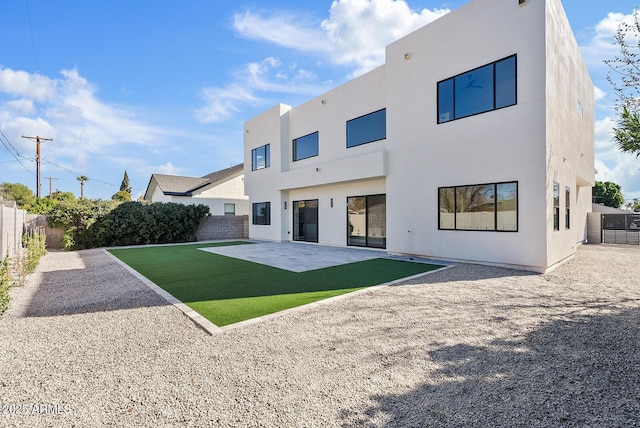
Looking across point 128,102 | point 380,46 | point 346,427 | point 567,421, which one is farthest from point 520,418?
point 128,102

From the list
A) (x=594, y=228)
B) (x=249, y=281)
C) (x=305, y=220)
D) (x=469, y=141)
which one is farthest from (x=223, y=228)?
(x=594, y=228)

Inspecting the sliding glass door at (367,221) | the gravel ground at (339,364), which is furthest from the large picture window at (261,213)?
the gravel ground at (339,364)

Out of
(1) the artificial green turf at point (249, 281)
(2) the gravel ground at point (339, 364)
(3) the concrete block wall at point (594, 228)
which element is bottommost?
(2) the gravel ground at point (339, 364)

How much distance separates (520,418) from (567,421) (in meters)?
0.33

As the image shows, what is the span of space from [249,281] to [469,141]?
7.38m

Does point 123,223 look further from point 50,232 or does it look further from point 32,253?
point 32,253

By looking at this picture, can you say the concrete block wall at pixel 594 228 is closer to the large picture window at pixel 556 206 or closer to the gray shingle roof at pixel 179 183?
the large picture window at pixel 556 206

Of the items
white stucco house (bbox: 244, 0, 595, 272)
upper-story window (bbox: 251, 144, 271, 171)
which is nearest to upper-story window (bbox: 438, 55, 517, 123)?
white stucco house (bbox: 244, 0, 595, 272)

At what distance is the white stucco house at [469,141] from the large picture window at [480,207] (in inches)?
1.2

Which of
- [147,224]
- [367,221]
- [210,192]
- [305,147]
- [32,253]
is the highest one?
[305,147]

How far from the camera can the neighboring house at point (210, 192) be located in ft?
79.3

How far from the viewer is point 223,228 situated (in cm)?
2017

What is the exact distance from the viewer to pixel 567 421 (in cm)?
234

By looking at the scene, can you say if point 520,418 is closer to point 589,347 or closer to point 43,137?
point 589,347
